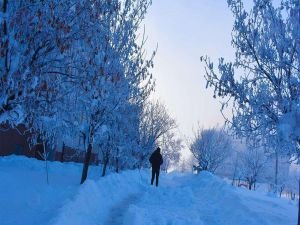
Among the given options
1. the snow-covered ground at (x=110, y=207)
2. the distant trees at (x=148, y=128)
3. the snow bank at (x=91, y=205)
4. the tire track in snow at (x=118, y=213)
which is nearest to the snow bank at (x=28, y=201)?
the snow-covered ground at (x=110, y=207)

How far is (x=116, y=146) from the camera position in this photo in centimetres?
1942

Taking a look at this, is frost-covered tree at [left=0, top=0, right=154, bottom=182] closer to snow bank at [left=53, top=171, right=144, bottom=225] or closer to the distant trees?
snow bank at [left=53, top=171, right=144, bottom=225]

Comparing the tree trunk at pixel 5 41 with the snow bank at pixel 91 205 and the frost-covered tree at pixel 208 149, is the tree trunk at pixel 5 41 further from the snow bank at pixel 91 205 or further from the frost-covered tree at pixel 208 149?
the frost-covered tree at pixel 208 149

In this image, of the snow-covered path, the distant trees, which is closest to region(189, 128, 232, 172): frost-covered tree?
the distant trees

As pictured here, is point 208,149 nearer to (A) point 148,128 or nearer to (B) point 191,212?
(A) point 148,128

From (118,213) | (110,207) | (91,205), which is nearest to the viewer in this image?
(91,205)

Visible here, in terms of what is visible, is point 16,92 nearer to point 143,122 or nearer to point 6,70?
point 6,70

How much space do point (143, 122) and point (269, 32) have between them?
67.0 feet

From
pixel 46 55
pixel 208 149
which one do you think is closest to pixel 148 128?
pixel 208 149

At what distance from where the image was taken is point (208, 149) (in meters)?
45.8

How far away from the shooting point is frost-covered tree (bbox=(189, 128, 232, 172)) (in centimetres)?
4538

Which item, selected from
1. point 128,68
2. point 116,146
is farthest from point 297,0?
point 116,146

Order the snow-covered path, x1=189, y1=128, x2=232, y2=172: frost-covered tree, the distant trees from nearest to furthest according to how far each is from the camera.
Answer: the snow-covered path < the distant trees < x1=189, y1=128, x2=232, y2=172: frost-covered tree

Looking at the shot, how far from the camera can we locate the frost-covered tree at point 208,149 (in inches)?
1786
